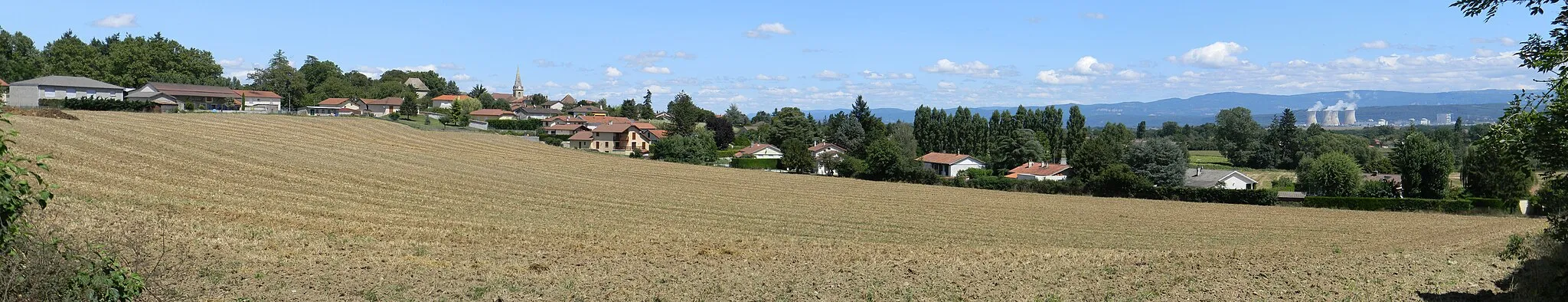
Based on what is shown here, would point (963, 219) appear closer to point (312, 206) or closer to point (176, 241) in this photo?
point (312, 206)

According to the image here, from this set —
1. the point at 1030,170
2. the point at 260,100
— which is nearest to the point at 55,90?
the point at 260,100

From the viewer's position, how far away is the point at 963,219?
35.6 m

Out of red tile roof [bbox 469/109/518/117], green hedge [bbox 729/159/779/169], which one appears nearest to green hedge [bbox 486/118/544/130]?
red tile roof [bbox 469/109/518/117]

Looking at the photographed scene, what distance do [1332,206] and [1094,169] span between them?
19241mm

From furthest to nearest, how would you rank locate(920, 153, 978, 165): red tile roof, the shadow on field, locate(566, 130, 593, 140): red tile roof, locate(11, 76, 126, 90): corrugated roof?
locate(920, 153, 978, 165): red tile roof < locate(566, 130, 593, 140): red tile roof < locate(11, 76, 126, 90): corrugated roof < the shadow on field

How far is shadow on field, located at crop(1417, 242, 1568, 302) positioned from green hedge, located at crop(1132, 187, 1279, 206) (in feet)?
125

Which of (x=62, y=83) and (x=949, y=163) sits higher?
(x=62, y=83)

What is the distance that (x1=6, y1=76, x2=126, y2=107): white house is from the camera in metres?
74.5

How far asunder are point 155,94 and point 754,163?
5521 cm

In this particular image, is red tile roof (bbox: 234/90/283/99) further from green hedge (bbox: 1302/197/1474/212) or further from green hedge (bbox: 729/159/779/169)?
green hedge (bbox: 1302/197/1474/212)

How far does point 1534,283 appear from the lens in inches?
491

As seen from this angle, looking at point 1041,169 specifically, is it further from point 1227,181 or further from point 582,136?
point 582,136

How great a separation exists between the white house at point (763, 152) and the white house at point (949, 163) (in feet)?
48.6

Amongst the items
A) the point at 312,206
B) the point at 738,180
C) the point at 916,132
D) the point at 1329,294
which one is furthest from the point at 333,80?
the point at 1329,294
